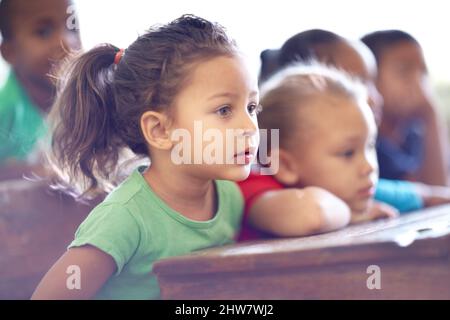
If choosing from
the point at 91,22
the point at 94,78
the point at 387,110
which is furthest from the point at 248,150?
the point at 387,110

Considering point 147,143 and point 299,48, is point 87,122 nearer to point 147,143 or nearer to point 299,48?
point 147,143

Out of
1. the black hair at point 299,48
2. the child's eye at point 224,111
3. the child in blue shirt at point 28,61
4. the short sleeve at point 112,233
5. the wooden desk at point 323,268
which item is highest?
the black hair at point 299,48

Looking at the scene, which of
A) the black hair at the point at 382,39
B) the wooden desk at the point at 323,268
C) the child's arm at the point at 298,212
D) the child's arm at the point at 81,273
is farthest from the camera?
the black hair at the point at 382,39

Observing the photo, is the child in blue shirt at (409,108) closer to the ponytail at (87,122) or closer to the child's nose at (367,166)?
the child's nose at (367,166)

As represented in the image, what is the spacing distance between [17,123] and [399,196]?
2.31ft

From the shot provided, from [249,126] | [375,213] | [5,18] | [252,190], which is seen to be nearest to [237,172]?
[249,126]

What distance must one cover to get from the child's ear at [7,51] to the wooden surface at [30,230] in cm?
26

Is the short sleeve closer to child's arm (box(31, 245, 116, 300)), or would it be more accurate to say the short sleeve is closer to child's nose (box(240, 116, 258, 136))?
child's arm (box(31, 245, 116, 300))

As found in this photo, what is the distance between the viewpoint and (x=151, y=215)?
0.96m

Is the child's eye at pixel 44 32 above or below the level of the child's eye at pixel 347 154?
above

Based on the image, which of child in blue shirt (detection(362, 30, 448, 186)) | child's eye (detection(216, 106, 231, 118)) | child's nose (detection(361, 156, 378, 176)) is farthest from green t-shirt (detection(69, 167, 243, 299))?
child in blue shirt (detection(362, 30, 448, 186))

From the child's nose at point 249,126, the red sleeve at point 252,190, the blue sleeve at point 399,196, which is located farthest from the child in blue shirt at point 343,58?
the child's nose at point 249,126

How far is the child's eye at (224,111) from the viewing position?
0.93 metres
